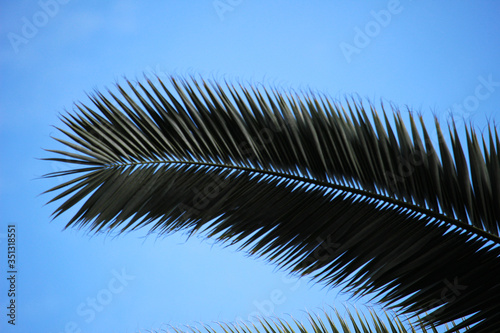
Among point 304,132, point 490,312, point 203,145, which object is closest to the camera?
point 490,312

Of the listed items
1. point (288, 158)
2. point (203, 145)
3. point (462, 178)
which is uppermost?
point (203, 145)

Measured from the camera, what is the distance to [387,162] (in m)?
2.35

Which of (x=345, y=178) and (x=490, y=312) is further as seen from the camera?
(x=345, y=178)

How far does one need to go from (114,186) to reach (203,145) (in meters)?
0.46

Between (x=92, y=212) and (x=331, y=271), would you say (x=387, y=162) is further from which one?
(x=92, y=212)

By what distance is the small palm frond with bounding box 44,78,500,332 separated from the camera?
7.06ft

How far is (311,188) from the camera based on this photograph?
255cm

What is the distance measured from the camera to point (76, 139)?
275 cm

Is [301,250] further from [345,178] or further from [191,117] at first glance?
[191,117]

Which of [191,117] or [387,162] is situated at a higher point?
[191,117]

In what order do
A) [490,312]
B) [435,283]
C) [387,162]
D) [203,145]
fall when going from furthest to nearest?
[203,145] → [387,162] → [435,283] → [490,312]

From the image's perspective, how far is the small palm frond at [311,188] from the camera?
2152 millimetres

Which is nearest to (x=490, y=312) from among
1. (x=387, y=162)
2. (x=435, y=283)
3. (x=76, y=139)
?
(x=435, y=283)

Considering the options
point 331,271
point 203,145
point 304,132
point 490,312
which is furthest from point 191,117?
point 490,312
